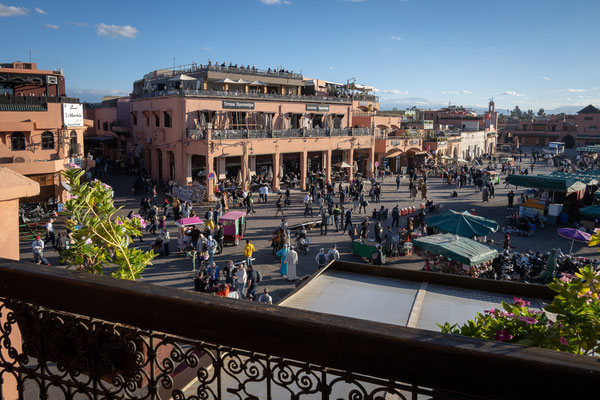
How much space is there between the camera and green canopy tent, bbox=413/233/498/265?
42.7 feet

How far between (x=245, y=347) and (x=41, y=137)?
25.3 m

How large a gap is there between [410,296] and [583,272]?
5947 mm

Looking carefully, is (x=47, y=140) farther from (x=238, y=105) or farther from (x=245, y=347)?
(x=245, y=347)

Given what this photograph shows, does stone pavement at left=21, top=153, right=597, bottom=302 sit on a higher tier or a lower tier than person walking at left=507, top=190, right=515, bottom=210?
lower

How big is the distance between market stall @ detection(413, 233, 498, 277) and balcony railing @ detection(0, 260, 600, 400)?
1184 cm

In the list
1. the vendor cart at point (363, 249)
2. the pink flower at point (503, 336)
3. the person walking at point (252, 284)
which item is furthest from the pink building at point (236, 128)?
the pink flower at point (503, 336)

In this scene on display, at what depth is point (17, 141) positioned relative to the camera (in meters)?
22.1

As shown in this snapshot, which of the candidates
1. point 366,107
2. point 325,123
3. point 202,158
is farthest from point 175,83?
point 366,107

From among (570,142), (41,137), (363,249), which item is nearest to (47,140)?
(41,137)

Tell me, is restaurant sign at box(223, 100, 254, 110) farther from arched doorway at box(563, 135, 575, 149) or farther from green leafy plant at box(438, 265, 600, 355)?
arched doorway at box(563, 135, 575, 149)

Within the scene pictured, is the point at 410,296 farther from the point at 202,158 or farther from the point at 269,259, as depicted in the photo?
the point at 202,158

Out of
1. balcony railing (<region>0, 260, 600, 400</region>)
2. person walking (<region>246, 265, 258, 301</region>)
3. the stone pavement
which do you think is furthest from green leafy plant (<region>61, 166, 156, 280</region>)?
the stone pavement

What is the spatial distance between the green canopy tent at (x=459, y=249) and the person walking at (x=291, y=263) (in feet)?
13.5

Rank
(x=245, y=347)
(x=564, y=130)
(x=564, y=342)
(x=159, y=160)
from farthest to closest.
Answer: (x=564, y=130)
(x=159, y=160)
(x=564, y=342)
(x=245, y=347)
